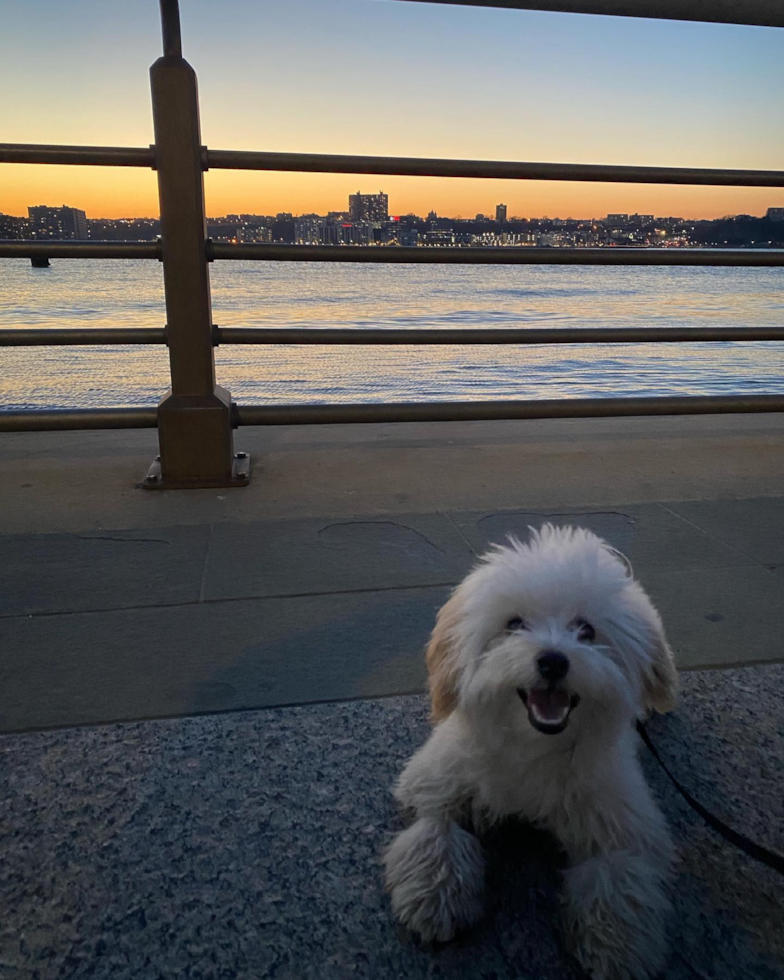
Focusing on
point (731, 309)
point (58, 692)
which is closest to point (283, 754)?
point (58, 692)

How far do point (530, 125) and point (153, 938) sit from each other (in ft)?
37.8

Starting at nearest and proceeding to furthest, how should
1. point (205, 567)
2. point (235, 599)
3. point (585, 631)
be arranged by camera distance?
1. point (585, 631)
2. point (235, 599)
3. point (205, 567)

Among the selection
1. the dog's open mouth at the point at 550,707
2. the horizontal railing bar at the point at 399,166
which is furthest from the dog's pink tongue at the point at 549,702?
the horizontal railing bar at the point at 399,166

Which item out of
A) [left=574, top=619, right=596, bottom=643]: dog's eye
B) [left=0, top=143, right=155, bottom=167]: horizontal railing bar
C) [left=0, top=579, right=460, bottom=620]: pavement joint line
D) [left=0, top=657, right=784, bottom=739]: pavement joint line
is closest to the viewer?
[left=574, top=619, right=596, bottom=643]: dog's eye

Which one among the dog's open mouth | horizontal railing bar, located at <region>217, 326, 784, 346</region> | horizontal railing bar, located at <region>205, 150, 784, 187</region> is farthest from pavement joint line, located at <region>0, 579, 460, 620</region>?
horizontal railing bar, located at <region>205, 150, 784, 187</region>

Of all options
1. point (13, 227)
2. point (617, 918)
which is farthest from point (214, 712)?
point (13, 227)

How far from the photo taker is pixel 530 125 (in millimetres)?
11078

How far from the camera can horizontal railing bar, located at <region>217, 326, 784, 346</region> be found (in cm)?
402

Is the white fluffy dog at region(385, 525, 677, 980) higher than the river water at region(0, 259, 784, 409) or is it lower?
higher

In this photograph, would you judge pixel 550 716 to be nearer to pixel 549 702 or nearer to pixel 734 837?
pixel 549 702

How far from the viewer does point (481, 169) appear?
3.92m

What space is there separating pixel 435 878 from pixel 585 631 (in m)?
0.59

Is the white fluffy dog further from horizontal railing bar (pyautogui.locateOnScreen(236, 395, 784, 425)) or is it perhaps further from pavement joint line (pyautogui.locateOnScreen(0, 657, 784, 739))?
horizontal railing bar (pyautogui.locateOnScreen(236, 395, 784, 425))

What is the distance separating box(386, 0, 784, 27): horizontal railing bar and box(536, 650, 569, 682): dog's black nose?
3.31m
